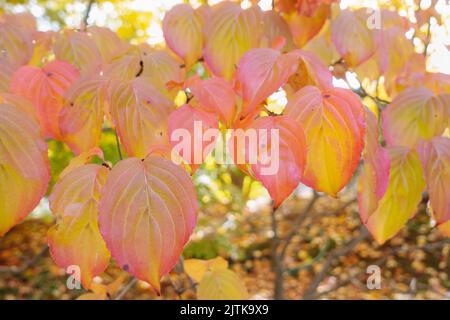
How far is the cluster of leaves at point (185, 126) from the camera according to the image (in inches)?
19.3

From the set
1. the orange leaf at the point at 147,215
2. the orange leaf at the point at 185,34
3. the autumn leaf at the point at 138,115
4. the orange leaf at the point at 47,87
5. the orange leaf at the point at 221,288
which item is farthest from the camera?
the orange leaf at the point at 221,288

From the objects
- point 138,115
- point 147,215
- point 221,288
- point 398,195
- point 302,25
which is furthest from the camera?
point 221,288

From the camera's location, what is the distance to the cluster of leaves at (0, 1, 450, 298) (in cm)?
49

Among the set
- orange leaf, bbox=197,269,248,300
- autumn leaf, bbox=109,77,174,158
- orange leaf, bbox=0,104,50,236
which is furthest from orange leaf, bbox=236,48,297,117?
orange leaf, bbox=197,269,248,300

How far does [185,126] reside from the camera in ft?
1.89

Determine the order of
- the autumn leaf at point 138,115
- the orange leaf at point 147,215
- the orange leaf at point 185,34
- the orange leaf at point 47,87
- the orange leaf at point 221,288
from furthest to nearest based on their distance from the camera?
the orange leaf at point 221,288, the orange leaf at point 185,34, the orange leaf at point 47,87, the autumn leaf at point 138,115, the orange leaf at point 147,215

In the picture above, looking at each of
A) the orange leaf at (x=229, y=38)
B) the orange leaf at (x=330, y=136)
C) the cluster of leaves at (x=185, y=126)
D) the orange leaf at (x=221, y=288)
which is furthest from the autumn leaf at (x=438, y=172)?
the orange leaf at (x=221, y=288)

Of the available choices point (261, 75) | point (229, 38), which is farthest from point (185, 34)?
→ point (261, 75)

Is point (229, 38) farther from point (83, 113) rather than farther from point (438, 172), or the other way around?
point (438, 172)

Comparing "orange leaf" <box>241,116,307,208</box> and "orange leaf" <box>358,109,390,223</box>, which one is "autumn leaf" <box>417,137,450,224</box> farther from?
"orange leaf" <box>241,116,307,208</box>

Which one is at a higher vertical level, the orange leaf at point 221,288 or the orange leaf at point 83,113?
the orange leaf at point 83,113

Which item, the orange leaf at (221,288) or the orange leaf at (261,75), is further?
the orange leaf at (221,288)

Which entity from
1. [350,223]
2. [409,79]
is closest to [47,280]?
[350,223]

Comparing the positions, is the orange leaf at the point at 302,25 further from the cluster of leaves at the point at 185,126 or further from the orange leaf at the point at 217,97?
the orange leaf at the point at 217,97
